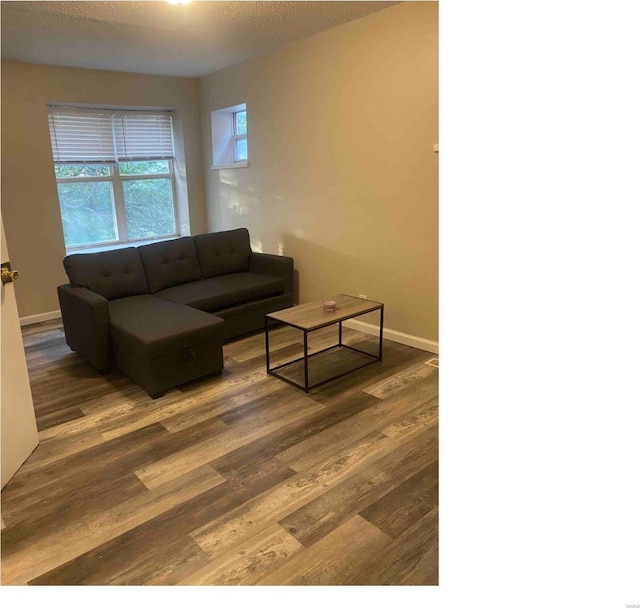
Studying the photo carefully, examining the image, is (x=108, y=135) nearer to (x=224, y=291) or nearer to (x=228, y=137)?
(x=228, y=137)

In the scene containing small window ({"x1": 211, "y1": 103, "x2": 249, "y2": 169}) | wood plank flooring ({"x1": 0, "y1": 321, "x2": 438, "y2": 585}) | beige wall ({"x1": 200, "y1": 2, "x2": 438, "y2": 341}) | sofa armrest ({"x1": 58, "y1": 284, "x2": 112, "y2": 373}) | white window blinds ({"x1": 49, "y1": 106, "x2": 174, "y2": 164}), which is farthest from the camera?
small window ({"x1": 211, "y1": 103, "x2": 249, "y2": 169})

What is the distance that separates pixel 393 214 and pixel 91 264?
7.55 feet

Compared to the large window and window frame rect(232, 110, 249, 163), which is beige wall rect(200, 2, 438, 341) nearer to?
window frame rect(232, 110, 249, 163)

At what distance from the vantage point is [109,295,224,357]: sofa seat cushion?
119 inches

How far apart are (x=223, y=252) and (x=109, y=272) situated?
1.09 meters

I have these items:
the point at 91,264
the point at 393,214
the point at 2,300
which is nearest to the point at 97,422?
the point at 2,300

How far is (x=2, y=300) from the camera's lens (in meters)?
2.24

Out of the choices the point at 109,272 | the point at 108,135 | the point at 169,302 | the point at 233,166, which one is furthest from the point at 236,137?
the point at 169,302

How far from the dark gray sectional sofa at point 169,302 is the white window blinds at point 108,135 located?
1647 millimetres

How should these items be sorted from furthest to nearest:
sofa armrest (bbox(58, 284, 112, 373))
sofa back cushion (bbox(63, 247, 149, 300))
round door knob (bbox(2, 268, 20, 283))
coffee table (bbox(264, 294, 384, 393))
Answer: sofa back cushion (bbox(63, 247, 149, 300))
sofa armrest (bbox(58, 284, 112, 373))
coffee table (bbox(264, 294, 384, 393))
round door knob (bbox(2, 268, 20, 283))

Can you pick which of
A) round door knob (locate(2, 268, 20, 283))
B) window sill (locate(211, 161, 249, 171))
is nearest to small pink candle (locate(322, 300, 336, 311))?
round door knob (locate(2, 268, 20, 283))

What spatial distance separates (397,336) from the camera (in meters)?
4.00
